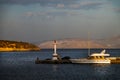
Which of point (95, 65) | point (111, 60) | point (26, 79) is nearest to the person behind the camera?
point (26, 79)

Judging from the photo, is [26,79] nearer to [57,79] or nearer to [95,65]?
[57,79]

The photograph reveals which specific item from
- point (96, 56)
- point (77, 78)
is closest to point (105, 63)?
point (96, 56)

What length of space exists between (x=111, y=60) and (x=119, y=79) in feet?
174

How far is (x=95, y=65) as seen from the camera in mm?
122312

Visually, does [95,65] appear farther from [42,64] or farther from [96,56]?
[42,64]

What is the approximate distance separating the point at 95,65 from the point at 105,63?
5.04 metres

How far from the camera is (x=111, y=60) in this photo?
132625mm

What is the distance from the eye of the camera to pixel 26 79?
78.4 m

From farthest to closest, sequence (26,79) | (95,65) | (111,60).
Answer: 1. (111,60)
2. (95,65)
3. (26,79)

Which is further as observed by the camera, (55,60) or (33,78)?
(55,60)

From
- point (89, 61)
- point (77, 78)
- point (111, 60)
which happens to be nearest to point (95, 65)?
point (89, 61)

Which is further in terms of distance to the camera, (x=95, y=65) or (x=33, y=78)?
(x=95, y=65)

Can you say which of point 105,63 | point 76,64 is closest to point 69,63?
point 76,64

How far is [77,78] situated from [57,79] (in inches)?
175
